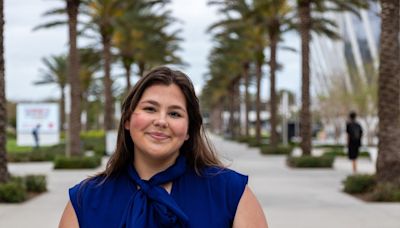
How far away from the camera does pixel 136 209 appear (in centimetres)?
248

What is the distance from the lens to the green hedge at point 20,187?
13820 mm

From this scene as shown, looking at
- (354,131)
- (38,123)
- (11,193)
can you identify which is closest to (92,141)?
(38,123)

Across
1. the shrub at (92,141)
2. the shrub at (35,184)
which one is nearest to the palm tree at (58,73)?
Result: the shrub at (92,141)

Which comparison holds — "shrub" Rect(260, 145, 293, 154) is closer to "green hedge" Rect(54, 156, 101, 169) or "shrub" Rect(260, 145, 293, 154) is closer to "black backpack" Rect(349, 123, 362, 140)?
"green hedge" Rect(54, 156, 101, 169)

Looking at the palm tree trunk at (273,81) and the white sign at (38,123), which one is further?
the white sign at (38,123)

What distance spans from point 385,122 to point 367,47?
5160cm

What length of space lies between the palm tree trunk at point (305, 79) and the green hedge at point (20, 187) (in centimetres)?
1134

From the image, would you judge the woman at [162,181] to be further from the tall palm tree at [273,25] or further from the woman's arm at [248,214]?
the tall palm tree at [273,25]

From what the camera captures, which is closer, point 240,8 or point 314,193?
point 314,193

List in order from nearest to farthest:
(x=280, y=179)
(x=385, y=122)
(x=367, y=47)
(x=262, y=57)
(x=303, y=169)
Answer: (x=385, y=122) < (x=280, y=179) < (x=303, y=169) < (x=262, y=57) < (x=367, y=47)

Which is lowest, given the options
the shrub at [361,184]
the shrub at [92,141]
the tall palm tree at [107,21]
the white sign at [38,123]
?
the shrub at [92,141]

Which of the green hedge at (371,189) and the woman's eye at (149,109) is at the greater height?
the woman's eye at (149,109)

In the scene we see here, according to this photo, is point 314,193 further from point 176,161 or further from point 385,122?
point 176,161

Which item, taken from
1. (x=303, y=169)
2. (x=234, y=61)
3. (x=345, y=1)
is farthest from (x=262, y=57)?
(x=303, y=169)
